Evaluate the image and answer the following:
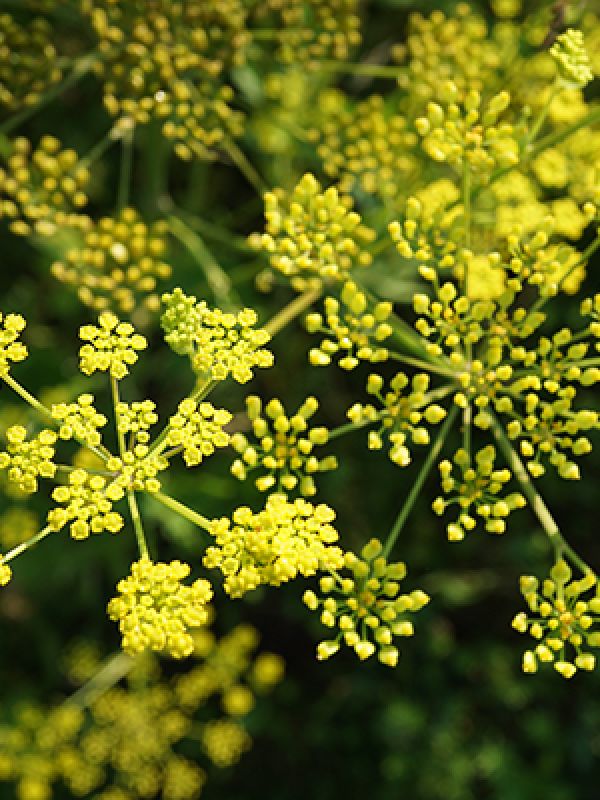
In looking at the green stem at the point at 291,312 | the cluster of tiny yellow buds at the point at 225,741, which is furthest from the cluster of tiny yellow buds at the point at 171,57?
the cluster of tiny yellow buds at the point at 225,741

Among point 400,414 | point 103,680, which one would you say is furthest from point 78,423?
point 103,680

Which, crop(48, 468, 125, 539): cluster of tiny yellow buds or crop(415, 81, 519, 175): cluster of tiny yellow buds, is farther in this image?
crop(415, 81, 519, 175): cluster of tiny yellow buds

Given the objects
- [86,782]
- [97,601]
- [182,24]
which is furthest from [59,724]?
[182,24]

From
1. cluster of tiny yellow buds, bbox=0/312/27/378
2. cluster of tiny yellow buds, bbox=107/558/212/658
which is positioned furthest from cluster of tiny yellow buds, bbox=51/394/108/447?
cluster of tiny yellow buds, bbox=107/558/212/658

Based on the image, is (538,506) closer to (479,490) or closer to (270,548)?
(479,490)

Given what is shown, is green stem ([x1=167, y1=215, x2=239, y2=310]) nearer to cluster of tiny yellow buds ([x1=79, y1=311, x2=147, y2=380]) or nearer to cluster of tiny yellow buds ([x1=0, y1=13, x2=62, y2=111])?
cluster of tiny yellow buds ([x1=0, y1=13, x2=62, y2=111])

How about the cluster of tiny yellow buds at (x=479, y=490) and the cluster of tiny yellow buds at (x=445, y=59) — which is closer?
the cluster of tiny yellow buds at (x=479, y=490)

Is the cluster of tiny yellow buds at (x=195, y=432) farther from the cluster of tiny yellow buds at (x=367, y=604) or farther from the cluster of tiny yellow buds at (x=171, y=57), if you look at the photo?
the cluster of tiny yellow buds at (x=171, y=57)
